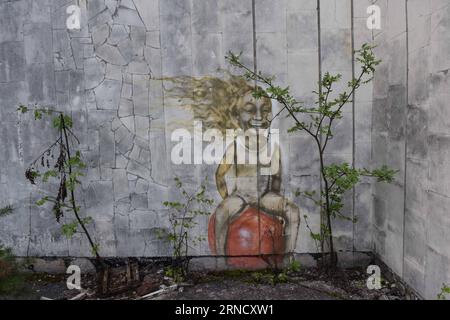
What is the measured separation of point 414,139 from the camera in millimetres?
3139

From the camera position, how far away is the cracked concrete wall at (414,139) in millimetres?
2734

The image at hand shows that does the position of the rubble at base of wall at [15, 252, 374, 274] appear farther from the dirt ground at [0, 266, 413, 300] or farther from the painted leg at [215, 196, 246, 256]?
the painted leg at [215, 196, 246, 256]

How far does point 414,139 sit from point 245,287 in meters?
2.24

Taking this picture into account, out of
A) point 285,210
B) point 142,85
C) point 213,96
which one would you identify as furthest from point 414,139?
point 142,85

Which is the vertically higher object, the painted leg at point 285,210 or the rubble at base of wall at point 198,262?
the painted leg at point 285,210

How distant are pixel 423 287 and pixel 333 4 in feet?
9.63

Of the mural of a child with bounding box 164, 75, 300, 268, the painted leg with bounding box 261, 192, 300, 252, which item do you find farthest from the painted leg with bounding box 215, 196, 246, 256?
the painted leg with bounding box 261, 192, 300, 252

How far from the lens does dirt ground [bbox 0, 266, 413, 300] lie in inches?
141

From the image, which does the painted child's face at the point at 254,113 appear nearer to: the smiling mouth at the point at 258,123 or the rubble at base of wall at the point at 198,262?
the smiling mouth at the point at 258,123

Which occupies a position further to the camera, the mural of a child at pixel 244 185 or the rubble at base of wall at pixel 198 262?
the rubble at base of wall at pixel 198 262

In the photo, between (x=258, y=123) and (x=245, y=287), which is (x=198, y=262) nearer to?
(x=245, y=287)

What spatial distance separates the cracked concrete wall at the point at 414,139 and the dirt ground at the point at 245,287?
1.30 ft

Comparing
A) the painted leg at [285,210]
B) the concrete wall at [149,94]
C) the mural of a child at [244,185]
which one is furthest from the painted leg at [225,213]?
the painted leg at [285,210]

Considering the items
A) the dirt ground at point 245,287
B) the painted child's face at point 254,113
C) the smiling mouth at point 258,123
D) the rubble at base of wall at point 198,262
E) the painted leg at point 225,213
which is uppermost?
the painted child's face at point 254,113
